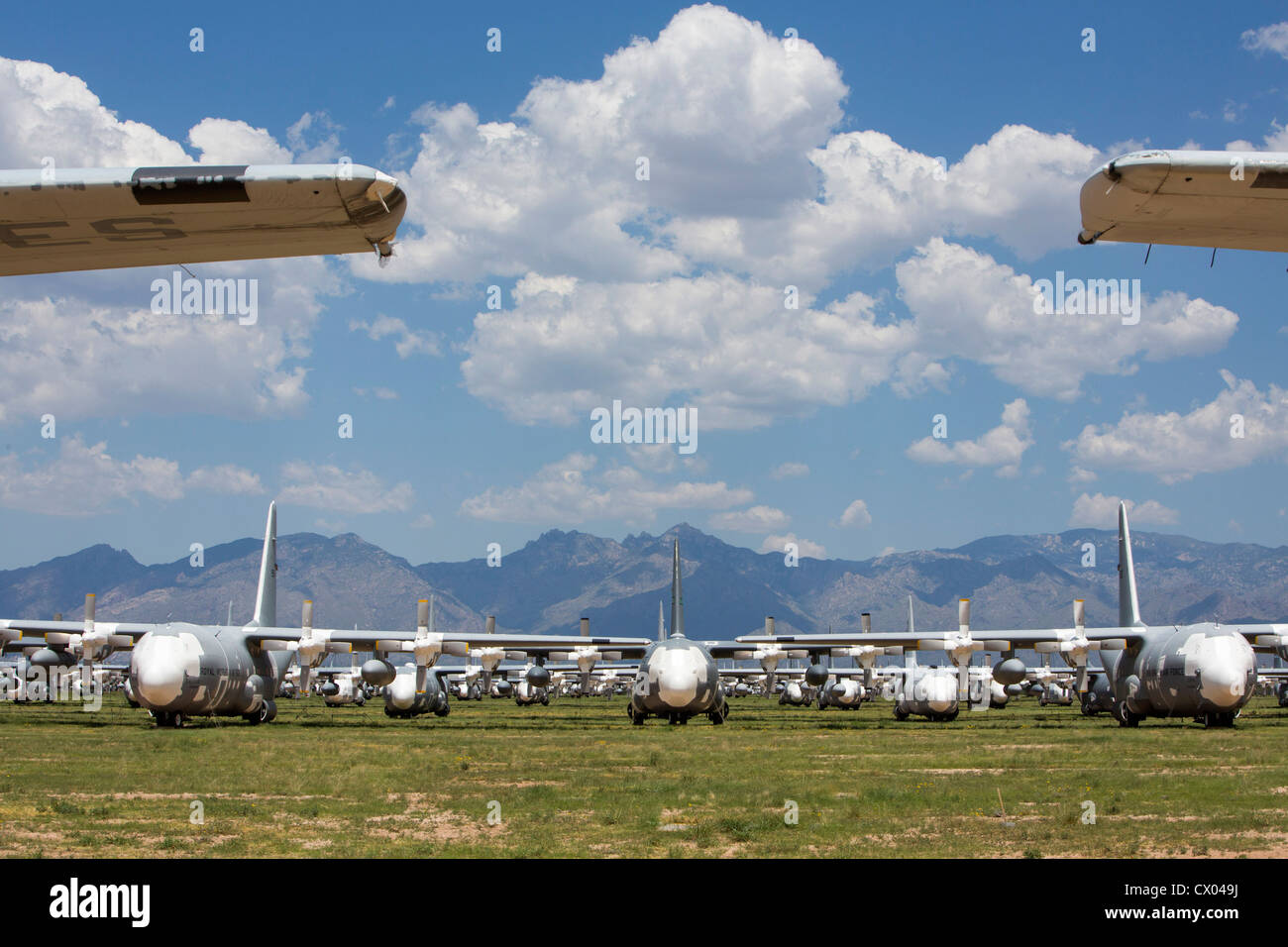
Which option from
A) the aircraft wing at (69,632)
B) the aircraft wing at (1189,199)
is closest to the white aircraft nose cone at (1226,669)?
the aircraft wing at (1189,199)

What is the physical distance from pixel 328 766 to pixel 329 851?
1558 cm

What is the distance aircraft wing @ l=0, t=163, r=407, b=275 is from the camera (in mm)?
7348

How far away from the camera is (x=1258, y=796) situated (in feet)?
72.0

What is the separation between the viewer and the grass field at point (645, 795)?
16.3 metres

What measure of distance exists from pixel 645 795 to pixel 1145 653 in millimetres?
35066

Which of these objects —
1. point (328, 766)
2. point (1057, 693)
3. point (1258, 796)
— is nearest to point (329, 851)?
point (328, 766)

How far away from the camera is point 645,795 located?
22.5 metres

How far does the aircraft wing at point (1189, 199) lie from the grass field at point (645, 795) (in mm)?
9862

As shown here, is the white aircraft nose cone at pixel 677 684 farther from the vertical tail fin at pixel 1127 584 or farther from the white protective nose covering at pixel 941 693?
the vertical tail fin at pixel 1127 584

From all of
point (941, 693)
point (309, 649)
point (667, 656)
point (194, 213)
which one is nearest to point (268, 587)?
point (309, 649)

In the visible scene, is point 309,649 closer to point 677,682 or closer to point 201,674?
point 201,674

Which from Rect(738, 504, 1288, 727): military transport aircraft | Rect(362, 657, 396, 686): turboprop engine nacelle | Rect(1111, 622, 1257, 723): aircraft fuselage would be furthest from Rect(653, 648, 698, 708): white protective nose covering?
Rect(1111, 622, 1257, 723): aircraft fuselage
